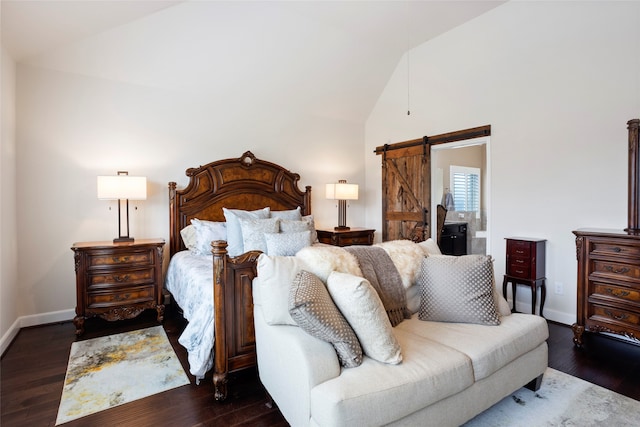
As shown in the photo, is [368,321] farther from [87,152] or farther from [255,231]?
[87,152]

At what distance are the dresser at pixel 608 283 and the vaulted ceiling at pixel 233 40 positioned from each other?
112 inches

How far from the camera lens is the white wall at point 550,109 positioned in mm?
3121

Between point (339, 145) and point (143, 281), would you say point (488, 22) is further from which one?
point (143, 281)

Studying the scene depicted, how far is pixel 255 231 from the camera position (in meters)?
3.29

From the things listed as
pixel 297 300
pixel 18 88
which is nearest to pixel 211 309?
pixel 297 300

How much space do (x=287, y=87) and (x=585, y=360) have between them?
4374 millimetres

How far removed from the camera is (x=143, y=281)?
3.43 metres

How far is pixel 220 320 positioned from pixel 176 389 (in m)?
0.63

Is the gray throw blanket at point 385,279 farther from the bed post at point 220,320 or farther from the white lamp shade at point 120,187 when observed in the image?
the white lamp shade at point 120,187

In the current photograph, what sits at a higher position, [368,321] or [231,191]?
[231,191]

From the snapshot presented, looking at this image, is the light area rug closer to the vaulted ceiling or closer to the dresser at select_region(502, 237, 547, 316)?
the dresser at select_region(502, 237, 547, 316)

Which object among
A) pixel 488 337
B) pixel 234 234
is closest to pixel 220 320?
pixel 234 234

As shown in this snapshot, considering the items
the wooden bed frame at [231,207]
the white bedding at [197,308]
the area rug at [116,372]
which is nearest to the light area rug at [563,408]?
the wooden bed frame at [231,207]

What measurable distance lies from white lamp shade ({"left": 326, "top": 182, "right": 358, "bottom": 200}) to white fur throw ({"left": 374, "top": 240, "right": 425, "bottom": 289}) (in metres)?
2.34
